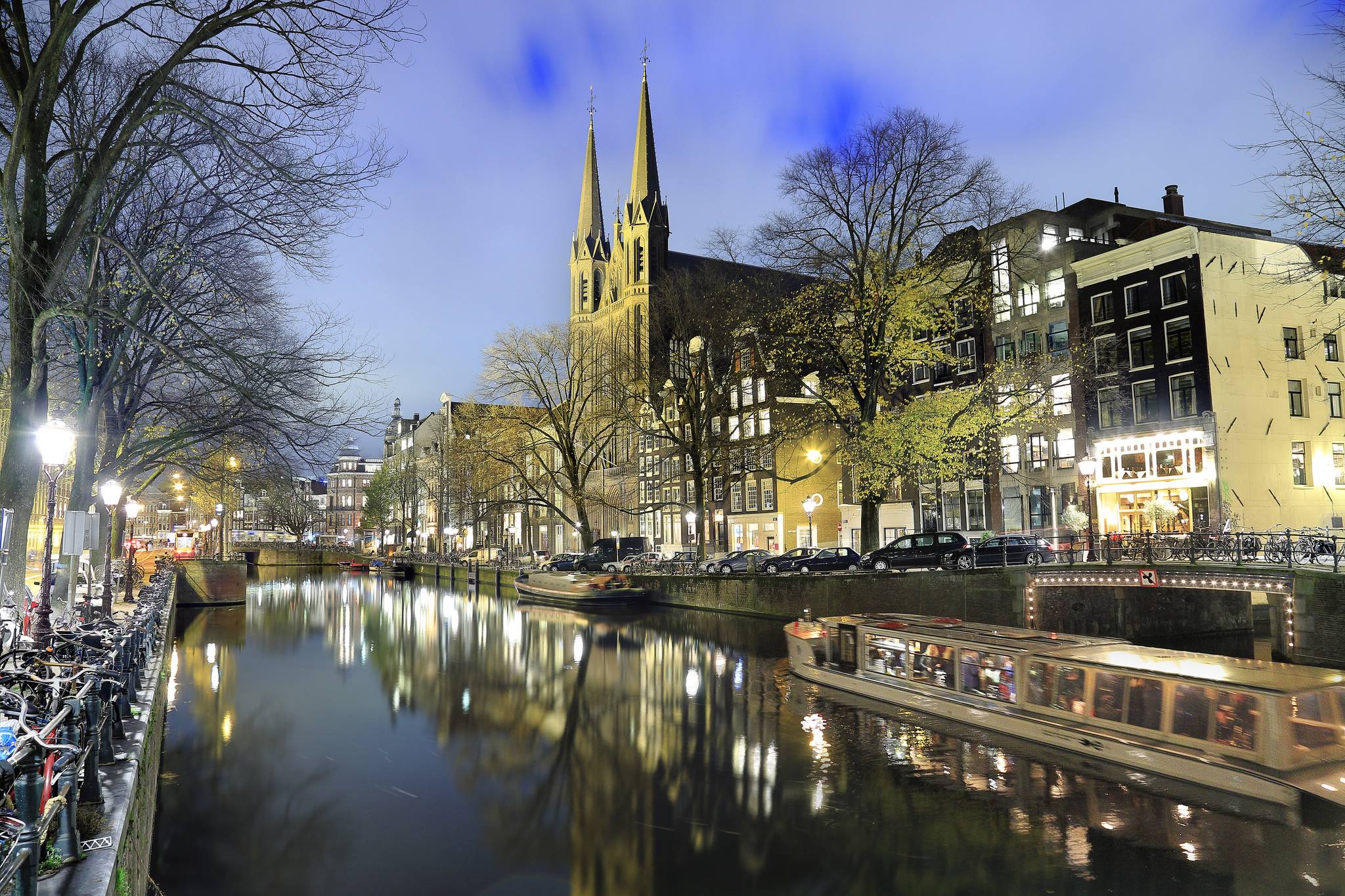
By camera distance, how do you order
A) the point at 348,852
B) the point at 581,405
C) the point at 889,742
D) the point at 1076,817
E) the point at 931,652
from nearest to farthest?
the point at 348,852 < the point at 1076,817 < the point at 889,742 < the point at 931,652 < the point at 581,405

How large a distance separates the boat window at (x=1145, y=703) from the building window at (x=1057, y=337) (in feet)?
100

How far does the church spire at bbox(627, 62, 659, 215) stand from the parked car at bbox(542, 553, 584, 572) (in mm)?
44387

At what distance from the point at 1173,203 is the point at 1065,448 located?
53.2 feet

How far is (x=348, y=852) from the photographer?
1202 cm

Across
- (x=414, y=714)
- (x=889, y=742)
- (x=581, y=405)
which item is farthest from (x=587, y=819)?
(x=581, y=405)

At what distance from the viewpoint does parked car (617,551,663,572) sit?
53.2m

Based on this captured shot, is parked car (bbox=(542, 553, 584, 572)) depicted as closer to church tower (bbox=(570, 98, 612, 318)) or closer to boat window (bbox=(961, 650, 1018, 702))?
boat window (bbox=(961, 650, 1018, 702))

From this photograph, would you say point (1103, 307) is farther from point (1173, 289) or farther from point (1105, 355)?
point (1173, 289)

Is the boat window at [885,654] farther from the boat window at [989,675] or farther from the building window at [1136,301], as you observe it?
the building window at [1136,301]

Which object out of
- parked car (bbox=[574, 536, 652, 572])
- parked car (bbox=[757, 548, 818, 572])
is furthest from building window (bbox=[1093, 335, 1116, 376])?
parked car (bbox=[574, 536, 652, 572])

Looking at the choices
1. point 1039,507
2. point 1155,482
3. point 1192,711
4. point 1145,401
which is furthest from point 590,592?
point 1192,711

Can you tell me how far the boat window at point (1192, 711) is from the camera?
14.2m

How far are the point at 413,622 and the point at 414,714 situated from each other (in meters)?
21.9

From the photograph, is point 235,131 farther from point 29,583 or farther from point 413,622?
point 413,622
